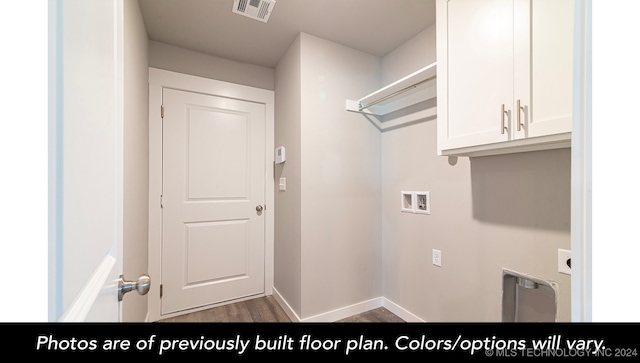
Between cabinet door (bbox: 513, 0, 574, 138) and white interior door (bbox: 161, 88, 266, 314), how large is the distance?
2.02m

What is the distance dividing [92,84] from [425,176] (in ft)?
6.31

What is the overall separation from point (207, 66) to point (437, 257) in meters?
2.55

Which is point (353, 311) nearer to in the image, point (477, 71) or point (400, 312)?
point (400, 312)

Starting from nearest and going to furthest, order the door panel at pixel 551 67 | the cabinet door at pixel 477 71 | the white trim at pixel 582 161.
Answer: the white trim at pixel 582 161, the door panel at pixel 551 67, the cabinet door at pixel 477 71

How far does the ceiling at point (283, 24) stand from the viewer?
1641mm

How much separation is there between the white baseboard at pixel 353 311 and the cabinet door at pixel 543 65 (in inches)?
63.2

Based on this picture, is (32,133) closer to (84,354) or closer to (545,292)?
(84,354)

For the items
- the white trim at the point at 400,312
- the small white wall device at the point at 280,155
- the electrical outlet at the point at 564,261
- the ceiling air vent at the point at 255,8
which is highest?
the ceiling air vent at the point at 255,8

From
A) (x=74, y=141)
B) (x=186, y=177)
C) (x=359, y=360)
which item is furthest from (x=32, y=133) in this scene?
(x=186, y=177)

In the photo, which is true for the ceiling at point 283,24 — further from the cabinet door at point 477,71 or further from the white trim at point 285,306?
the white trim at point 285,306

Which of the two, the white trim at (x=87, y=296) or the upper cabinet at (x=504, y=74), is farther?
the upper cabinet at (x=504, y=74)

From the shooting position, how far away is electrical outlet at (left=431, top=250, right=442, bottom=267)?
1.77m

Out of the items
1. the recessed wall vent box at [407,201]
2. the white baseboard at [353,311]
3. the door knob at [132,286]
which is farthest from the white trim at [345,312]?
the door knob at [132,286]

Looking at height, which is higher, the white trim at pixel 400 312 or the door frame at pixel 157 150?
the door frame at pixel 157 150
